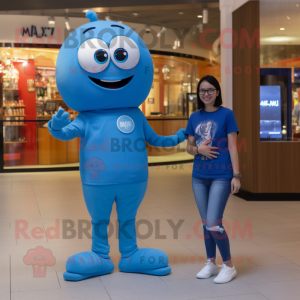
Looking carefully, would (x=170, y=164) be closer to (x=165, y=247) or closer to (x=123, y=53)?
(x=165, y=247)

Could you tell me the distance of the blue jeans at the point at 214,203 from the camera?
2.94m

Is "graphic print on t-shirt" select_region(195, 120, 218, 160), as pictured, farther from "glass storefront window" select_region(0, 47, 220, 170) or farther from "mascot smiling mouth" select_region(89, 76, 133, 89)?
"glass storefront window" select_region(0, 47, 220, 170)

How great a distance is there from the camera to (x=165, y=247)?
390 cm

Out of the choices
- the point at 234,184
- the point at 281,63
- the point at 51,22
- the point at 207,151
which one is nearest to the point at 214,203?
the point at 234,184

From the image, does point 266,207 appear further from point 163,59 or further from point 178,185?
point 163,59

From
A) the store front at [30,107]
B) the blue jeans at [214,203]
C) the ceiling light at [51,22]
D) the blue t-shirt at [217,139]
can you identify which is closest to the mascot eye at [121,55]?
the blue t-shirt at [217,139]

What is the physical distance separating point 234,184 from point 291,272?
898mm

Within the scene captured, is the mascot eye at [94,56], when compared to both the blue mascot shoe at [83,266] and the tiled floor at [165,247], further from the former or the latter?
the tiled floor at [165,247]

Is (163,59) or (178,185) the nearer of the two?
(178,185)

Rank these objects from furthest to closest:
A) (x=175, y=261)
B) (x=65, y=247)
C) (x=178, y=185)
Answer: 1. (x=178, y=185)
2. (x=65, y=247)
3. (x=175, y=261)

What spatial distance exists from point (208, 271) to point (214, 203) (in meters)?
0.56

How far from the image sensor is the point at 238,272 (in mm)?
3260

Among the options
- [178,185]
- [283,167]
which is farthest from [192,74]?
[283,167]

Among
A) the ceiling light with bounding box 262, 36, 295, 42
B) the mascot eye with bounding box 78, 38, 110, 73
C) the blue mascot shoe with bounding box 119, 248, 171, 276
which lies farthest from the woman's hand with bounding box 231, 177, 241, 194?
the ceiling light with bounding box 262, 36, 295, 42
